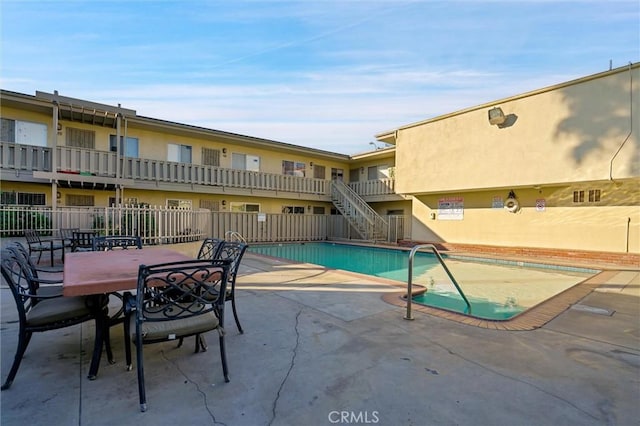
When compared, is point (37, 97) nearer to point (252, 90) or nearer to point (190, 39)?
point (190, 39)

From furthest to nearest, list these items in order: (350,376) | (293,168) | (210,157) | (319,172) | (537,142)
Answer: (319,172), (293,168), (210,157), (537,142), (350,376)

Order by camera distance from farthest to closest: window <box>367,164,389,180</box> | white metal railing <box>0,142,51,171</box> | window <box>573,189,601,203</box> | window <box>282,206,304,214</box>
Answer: window <box>367,164,389,180</box> → window <box>282,206,304,214</box> → window <box>573,189,601,203</box> → white metal railing <box>0,142,51,171</box>

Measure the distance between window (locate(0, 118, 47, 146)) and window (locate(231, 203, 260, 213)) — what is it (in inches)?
318

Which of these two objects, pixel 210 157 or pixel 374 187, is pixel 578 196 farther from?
pixel 210 157

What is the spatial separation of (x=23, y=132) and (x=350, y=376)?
14.6 metres

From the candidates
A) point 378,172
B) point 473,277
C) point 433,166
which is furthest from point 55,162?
point 378,172

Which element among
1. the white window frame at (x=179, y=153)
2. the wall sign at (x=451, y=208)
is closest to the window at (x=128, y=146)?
the white window frame at (x=179, y=153)

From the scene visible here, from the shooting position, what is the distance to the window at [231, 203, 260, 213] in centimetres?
1706

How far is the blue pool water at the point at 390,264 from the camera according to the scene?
19.1ft

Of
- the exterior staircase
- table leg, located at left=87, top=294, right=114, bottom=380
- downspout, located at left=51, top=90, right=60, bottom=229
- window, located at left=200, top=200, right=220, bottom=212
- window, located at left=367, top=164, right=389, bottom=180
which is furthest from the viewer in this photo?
window, located at left=367, top=164, right=389, bottom=180

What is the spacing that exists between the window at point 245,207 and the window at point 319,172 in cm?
431

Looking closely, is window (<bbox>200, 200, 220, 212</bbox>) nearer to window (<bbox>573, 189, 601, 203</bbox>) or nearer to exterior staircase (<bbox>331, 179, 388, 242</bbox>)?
exterior staircase (<bbox>331, 179, 388, 242</bbox>)

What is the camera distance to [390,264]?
11.5m

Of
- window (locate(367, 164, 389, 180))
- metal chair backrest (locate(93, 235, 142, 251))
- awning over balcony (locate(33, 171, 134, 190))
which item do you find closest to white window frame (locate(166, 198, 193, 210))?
awning over balcony (locate(33, 171, 134, 190))
